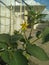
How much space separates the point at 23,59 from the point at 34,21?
207 millimetres

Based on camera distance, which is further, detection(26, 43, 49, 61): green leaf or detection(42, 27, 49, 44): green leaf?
detection(42, 27, 49, 44): green leaf

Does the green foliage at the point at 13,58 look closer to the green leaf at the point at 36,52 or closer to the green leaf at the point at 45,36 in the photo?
the green leaf at the point at 36,52

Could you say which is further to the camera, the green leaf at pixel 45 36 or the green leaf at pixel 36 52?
the green leaf at pixel 45 36

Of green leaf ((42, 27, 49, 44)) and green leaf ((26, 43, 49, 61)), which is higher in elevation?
green leaf ((42, 27, 49, 44))

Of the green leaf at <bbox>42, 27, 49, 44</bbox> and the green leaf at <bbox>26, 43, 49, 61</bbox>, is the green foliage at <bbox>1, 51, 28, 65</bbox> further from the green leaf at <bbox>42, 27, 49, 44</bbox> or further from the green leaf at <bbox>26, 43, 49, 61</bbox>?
the green leaf at <bbox>42, 27, 49, 44</bbox>

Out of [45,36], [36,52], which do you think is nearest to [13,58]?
[36,52]

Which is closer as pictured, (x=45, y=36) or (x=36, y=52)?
(x=36, y=52)

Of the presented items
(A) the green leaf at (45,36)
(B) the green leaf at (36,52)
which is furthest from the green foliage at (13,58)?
Answer: (A) the green leaf at (45,36)

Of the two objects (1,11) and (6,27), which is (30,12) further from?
(6,27)

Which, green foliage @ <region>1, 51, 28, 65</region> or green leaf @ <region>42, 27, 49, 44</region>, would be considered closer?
green foliage @ <region>1, 51, 28, 65</region>

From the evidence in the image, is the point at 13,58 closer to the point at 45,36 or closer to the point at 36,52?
the point at 36,52

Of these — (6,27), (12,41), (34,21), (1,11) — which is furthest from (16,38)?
(6,27)

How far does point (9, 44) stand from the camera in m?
0.68

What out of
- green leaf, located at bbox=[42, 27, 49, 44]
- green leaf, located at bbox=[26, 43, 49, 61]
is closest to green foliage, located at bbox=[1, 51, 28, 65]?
green leaf, located at bbox=[26, 43, 49, 61]
